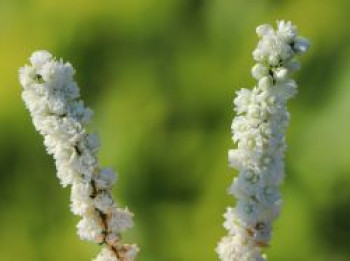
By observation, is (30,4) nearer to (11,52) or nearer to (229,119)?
(11,52)

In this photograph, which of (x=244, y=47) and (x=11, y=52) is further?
(x=11, y=52)

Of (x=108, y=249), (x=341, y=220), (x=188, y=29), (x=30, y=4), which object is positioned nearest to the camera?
(x=108, y=249)

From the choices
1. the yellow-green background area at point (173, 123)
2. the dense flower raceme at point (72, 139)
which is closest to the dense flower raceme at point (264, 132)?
the dense flower raceme at point (72, 139)

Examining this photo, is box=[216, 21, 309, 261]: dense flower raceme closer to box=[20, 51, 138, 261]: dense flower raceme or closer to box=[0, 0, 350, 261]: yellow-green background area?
box=[20, 51, 138, 261]: dense flower raceme

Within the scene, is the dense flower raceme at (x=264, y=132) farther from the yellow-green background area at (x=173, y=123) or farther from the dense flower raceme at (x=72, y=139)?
the yellow-green background area at (x=173, y=123)

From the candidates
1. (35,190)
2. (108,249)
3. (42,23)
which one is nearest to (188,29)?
(42,23)
